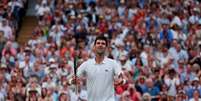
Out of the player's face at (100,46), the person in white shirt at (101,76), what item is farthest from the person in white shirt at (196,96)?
the player's face at (100,46)

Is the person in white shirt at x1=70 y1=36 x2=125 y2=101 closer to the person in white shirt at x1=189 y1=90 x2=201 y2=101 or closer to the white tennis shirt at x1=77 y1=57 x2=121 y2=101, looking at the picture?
the white tennis shirt at x1=77 y1=57 x2=121 y2=101

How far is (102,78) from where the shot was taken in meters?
11.2

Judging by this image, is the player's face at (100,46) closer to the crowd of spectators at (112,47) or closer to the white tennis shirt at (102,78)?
the white tennis shirt at (102,78)

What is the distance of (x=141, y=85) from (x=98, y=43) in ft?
26.3

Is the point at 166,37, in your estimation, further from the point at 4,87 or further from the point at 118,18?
the point at 4,87

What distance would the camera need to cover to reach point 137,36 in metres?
22.0

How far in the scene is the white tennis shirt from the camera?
11.2 metres

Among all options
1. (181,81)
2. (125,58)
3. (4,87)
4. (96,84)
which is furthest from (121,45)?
(96,84)

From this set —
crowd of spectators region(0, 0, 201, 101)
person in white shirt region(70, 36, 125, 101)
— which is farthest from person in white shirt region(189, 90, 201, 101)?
person in white shirt region(70, 36, 125, 101)

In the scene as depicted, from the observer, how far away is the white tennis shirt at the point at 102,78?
440 inches

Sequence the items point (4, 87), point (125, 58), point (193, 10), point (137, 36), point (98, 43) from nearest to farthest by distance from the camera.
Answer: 1. point (98, 43)
2. point (4, 87)
3. point (125, 58)
4. point (137, 36)
5. point (193, 10)

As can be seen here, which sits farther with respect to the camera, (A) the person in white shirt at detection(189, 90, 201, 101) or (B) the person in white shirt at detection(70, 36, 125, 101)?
(A) the person in white shirt at detection(189, 90, 201, 101)

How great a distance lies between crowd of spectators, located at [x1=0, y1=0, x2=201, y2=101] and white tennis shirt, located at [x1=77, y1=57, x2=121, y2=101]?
5.24 m

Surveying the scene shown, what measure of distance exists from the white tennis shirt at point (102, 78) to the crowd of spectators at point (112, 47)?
5242 millimetres
